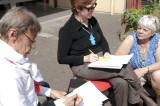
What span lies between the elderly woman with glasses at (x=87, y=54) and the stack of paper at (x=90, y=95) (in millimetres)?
251

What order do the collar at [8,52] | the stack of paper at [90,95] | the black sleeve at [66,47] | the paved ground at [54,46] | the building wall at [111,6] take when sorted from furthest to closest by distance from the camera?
the building wall at [111,6] → the paved ground at [54,46] → the black sleeve at [66,47] → the stack of paper at [90,95] → the collar at [8,52]

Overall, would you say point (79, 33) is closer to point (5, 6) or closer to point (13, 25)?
point (13, 25)

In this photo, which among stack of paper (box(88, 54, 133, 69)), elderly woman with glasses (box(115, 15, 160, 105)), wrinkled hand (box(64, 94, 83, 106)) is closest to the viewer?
wrinkled hand (box(64, 94, 83, 106))

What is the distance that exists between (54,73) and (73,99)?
7.39ft

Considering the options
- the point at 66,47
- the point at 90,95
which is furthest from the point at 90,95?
the point at 66,47

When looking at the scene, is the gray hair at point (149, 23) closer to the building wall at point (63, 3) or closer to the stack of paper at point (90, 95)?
the stack of paper at point (90, 95)

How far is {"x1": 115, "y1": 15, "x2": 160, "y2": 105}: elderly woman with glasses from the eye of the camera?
8.02 feet

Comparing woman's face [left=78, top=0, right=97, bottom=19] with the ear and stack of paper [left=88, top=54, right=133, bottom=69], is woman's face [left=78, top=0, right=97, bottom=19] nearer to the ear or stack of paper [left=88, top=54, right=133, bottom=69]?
stack of paper [left=88, top=54, right=133, bottom=69]

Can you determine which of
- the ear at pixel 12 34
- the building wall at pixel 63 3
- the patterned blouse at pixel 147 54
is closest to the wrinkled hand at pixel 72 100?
the ear at pixel 12 34

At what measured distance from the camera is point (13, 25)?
4.28 feet

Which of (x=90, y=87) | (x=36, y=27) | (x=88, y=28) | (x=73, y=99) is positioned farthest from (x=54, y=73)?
(x=36, y=27)

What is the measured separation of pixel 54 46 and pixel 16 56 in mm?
3948

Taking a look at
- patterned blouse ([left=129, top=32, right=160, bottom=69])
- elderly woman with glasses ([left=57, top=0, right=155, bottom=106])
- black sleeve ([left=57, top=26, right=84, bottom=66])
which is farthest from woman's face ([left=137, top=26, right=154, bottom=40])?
black sleeve ([left=57, top=26, right=84, bottom=66])

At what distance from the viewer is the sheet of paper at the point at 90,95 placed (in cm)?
187
